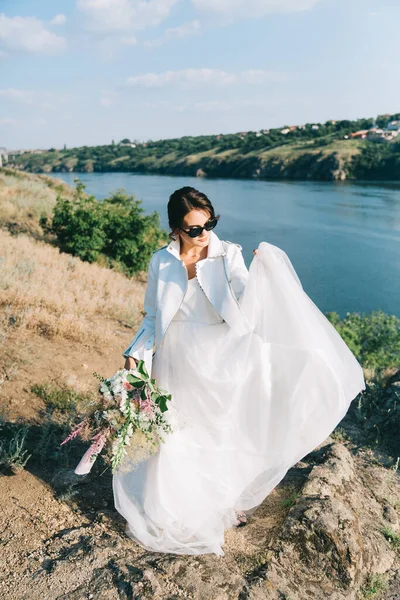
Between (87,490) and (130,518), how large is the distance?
0.64 meters

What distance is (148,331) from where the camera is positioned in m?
2.98

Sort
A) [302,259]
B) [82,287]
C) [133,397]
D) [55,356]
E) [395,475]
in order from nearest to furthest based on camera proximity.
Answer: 1. [133,397]
2. [395,475]
3. [55,356]
4. [82,287]
5. [302,259]

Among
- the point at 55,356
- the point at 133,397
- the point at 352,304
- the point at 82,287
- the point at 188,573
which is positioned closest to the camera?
the point at 188,573

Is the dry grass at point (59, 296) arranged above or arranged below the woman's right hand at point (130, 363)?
below

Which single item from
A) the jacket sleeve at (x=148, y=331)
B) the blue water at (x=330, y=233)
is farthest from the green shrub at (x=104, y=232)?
the jacket sleeve at (x=148, y=331)

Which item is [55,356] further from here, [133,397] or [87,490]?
[133,397]

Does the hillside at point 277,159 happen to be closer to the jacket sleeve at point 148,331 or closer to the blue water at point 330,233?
the blue water at point 330,233

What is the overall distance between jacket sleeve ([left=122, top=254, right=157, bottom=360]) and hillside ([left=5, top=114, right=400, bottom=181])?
54.7 m

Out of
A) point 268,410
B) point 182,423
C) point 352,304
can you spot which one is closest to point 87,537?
point 182,423

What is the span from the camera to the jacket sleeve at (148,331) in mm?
2926

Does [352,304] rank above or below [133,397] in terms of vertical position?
below

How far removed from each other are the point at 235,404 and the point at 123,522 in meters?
1.04

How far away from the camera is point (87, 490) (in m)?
3.34

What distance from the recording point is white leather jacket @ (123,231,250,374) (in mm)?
2826
